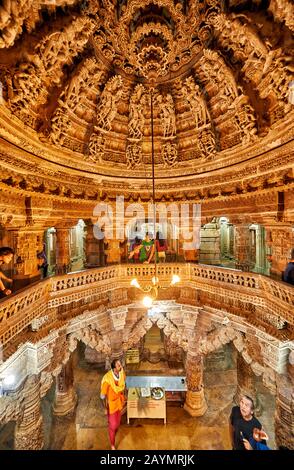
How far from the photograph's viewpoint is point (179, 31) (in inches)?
231

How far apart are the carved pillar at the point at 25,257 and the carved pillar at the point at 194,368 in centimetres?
559

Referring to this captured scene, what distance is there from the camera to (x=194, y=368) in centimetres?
818

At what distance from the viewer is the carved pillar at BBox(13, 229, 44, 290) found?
19.7 feet

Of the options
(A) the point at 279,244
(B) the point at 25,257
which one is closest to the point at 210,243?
(A) the point at 279,244

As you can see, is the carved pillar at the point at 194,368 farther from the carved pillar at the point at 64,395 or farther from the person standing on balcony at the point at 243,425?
the carved pillar at the point at 64,395

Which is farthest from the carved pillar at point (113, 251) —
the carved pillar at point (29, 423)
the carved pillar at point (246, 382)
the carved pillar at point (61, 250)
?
the carved pillar at point (246, 382)

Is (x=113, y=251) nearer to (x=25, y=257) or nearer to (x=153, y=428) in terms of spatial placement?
(x=25, y=257)

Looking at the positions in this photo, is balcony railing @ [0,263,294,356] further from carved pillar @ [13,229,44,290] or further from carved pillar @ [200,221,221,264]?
carved pillar @ [200,221,221,264]

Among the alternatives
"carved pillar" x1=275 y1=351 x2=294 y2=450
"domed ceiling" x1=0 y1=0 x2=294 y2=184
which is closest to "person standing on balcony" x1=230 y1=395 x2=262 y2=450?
"carved pillar" x1=275 y1=351 x2=294 y2=450

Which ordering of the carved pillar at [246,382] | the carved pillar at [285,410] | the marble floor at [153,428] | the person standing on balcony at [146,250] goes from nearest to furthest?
the carved pillar at [285,410]
the marble floor at [153,428]
the carved pillar at [246,382]
the person standing on balcony at [146,250]

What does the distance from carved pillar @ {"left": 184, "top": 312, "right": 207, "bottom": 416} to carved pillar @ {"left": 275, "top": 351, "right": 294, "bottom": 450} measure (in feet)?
8.60

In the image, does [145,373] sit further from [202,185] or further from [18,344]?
[202,185]

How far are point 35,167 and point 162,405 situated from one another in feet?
28.2

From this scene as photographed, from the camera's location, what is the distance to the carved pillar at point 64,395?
784cm
